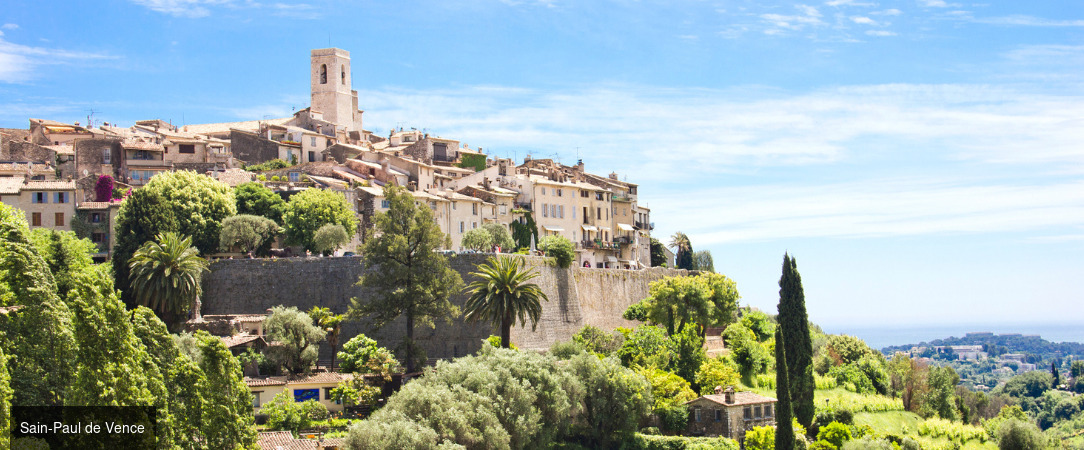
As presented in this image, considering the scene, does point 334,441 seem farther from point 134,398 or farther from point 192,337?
point 134,398

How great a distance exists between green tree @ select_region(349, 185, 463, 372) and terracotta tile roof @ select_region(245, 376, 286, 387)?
14.5 feet

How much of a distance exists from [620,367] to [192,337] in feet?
65.0

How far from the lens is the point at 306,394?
165ft

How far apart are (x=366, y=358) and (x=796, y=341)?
24203mm

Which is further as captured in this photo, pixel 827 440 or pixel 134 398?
pixel 827 440

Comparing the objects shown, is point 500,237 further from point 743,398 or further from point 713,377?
point 743,398

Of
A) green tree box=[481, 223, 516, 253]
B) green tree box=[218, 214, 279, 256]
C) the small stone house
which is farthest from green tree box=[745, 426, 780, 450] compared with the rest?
green tree box=[218, 214, 279, 256]

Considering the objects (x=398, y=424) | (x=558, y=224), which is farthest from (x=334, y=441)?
(x=558, y=224)

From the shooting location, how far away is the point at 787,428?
54406 mm

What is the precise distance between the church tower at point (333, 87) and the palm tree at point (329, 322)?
51248mm

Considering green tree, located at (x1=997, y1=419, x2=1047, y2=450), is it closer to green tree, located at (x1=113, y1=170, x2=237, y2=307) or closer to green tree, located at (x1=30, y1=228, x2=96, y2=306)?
green tree, located at (x1=113, y1=170, x2=237, y2=307)

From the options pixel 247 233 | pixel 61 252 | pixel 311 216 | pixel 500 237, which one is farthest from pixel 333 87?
pixel 61 252

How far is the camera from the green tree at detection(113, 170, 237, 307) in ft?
202

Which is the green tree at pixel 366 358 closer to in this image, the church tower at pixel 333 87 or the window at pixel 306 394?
the window at pixel 306 394
